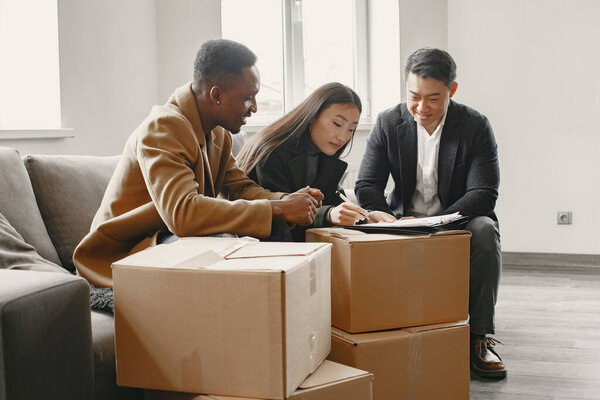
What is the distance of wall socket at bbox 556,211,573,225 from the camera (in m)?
4.04

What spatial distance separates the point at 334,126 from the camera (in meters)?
2.06

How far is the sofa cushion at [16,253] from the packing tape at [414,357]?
0.89m

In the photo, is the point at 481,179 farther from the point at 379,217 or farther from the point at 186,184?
the point at 186,184

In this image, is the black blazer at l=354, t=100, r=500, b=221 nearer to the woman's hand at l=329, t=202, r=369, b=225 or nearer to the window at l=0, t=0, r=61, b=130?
the woman's hand at l=329, t=202, r=369, b=225

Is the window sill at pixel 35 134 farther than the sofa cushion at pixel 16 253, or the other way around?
the window sill at pixel 35 134

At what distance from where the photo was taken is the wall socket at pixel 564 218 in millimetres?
4039

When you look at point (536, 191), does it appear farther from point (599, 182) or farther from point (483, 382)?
point (483, 382)

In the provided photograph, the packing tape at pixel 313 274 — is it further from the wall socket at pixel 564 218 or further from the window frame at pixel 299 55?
the wall socket at pixel 564 218

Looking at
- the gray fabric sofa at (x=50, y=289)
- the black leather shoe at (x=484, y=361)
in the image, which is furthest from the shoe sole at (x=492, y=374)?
the gray fabric sofa at (x=50, y=289)

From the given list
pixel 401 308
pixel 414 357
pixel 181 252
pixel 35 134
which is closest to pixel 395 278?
pixel 401 308

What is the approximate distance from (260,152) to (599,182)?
275 centimetres

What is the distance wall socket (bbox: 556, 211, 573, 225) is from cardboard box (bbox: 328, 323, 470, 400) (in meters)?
2.69

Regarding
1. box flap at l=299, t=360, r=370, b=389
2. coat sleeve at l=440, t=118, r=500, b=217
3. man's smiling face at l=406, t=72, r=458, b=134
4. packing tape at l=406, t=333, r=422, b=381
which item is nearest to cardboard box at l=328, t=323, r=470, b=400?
packing tape at l=406, t=333, r=422, b=381

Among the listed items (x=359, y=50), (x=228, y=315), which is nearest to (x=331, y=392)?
(x=228, y=315)
